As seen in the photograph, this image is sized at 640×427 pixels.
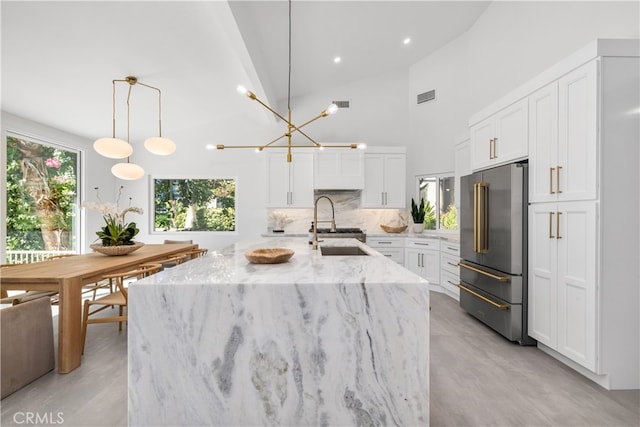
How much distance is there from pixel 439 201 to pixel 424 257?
3.80 feet

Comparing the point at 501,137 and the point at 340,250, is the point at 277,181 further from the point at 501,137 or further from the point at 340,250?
the point at 501,137

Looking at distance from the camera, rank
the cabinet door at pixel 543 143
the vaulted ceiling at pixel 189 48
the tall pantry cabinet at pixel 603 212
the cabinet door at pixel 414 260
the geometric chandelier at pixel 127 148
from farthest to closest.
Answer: the cabinet door at pixel 414 260 → the geometric chandelier at pixel 127 148 → the vaulted ceiling at pixel 189 48 → the cabinet door at pixel 543 143 → the tall pantry cabinet at pixel 603 212

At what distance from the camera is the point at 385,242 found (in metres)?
4.98

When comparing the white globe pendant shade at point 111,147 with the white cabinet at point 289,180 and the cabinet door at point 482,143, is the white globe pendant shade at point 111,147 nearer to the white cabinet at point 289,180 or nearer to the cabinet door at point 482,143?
the white cabinet at point 289,180

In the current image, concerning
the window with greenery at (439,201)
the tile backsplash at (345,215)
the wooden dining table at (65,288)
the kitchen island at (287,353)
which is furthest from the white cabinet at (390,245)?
the wooden dining table at (65,288)

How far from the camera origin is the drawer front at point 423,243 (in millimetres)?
4669

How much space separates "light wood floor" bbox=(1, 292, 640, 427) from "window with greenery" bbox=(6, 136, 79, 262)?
2.28 m

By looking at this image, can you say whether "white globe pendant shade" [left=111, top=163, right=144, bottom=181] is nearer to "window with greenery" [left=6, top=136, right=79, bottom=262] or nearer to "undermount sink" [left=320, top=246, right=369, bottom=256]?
"window with greenery" [left=6, top=136, right=79, bottom=262]

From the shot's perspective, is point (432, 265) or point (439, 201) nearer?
point (432, 265)

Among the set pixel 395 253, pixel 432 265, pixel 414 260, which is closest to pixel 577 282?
pixel 432 265

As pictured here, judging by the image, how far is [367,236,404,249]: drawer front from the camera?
4.97 m

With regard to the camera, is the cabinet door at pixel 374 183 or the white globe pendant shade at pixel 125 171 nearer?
the white globe pendant shade at pixel 125 171

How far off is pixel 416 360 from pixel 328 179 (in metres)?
3.95

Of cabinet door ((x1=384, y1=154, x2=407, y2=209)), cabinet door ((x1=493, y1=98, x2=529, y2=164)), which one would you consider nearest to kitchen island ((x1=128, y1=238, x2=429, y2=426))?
cabinet door ((x1=493, y1=98, x2=529, y2=164))
